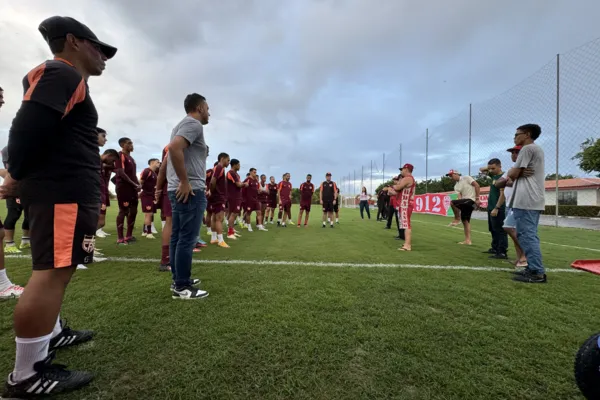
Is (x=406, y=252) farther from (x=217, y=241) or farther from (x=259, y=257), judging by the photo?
(x=217, y=241)

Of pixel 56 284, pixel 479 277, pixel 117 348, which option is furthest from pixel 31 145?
pixel 479 277

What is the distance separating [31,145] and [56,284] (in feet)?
2.36

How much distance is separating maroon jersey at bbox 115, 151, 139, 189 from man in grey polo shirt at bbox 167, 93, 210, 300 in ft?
12.5

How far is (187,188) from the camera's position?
2.76 m

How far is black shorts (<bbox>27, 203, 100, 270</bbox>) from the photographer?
148cm

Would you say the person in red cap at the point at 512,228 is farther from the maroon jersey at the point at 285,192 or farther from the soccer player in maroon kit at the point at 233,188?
the maroon jersey at the point at 285,192

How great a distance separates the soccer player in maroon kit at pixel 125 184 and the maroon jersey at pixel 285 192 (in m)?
6.32

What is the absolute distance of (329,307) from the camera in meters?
2.66

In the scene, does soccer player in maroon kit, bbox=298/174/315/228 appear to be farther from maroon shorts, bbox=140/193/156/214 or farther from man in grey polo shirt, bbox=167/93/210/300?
man in grey polo shirt, bbox=167/93/210/300

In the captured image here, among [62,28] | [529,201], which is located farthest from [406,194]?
[62,28]

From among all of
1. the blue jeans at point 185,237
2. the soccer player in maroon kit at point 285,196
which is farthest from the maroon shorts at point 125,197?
the soccer player in maroon kit at point 285,196

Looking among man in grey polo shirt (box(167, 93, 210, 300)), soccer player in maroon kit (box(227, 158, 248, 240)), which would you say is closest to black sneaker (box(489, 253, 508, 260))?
man in grey polo shirt (box(167, 93, 210, 300))

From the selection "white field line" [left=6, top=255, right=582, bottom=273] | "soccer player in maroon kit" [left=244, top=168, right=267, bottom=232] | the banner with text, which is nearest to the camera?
"white field line" [left=6, top=255, right=582, bottom=273]

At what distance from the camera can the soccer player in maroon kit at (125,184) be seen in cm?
617
